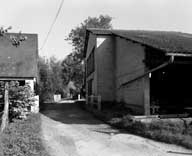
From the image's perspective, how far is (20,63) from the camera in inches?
664

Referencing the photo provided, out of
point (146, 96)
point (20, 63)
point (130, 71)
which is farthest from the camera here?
point (20, 63)

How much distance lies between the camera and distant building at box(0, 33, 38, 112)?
1549 centimetres

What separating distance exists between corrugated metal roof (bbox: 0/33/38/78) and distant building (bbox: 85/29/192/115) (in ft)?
17.0

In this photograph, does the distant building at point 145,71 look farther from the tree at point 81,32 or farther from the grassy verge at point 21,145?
the tree at point 81,32

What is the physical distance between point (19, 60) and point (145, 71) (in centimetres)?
1004

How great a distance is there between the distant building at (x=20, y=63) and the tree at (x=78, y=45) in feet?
75.6

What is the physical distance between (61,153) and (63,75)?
142 ft

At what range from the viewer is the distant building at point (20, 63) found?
15.5m

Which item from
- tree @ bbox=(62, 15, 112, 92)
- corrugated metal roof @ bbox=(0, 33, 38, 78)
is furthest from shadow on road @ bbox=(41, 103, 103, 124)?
tree @ bbox=(62, 15, 112, 92)

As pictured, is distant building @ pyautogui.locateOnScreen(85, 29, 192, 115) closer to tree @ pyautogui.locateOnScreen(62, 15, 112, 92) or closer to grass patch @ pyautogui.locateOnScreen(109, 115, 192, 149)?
grass patch @ pyautogui.locateOnScreen(109, 115, 192, 149)

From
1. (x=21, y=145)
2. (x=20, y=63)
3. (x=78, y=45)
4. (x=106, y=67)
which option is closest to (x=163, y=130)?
(x=21, y=145)

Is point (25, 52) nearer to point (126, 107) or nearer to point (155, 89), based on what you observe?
point (126, 107)

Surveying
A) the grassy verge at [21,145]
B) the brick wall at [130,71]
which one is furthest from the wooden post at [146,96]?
the grassy verge at [21,145]

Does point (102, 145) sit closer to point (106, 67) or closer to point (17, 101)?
point (17, 101)
